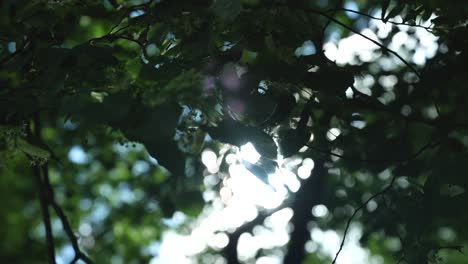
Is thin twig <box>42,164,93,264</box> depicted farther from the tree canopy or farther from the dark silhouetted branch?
the dark silhouetted branch

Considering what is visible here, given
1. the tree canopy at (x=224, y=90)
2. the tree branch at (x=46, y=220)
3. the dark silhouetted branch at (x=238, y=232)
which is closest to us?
the tree canopy at (x=224, y=90)

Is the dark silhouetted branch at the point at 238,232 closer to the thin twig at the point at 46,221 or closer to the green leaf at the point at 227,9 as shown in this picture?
the thin twig at the point at 46,221

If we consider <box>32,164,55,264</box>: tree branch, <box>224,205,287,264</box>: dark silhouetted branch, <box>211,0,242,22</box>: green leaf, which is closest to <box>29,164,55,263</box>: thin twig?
<box>32,164,55,264</box>: tree branch

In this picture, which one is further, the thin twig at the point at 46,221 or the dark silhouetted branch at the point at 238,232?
the dark silhouetted branch at the point at 238,232

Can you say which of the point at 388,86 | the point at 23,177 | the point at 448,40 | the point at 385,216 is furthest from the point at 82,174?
the point at 448,40

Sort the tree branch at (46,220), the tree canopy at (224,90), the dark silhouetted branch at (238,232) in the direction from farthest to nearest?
the dark silhouetted branch at (238,232) < the tree branch at (46,220) < the tree canopy at (224,90)

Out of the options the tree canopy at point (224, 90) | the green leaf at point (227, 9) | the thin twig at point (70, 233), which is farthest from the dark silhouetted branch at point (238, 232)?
the green leaf at point (227, 9)

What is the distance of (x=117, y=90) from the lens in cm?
161

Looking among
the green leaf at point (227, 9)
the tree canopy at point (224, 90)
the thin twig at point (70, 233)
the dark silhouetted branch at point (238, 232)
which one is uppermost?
the green leaf at point (227, 9)

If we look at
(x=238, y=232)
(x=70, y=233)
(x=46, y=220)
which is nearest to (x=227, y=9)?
(x=70, y=233)

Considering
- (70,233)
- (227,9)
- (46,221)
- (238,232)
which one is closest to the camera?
(227,9)

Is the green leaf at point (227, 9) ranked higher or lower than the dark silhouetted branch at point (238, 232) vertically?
higher

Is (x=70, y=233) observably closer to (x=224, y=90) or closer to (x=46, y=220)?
(x=46, y=220)

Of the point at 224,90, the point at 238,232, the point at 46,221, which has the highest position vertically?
the point at 224,90
